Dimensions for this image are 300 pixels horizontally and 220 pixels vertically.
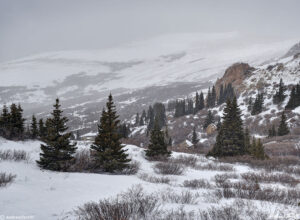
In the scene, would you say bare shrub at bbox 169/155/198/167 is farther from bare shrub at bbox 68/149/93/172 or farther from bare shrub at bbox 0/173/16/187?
bare shrub at bbox 0/173/16/187

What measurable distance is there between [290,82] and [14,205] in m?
89.3

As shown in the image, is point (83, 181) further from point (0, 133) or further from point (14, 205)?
point (0, 133)

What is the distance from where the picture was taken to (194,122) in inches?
2815

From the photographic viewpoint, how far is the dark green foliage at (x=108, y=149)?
35.7 feet

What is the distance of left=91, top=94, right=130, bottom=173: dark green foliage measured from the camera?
428 inches

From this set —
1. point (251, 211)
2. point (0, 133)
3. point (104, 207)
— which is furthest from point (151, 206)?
point (0, 133)

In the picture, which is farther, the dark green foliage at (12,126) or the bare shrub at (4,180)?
the dark green foliage at (12,126)

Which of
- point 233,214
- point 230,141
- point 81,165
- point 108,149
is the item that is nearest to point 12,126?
point 81,165

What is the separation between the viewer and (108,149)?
36.6 feet

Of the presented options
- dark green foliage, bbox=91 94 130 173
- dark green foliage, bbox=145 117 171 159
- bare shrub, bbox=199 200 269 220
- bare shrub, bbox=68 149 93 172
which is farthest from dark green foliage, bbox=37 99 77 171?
dark green foliage, bbox=145 117 171 159

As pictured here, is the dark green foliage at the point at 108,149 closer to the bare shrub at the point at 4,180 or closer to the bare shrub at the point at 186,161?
the bare shrub at the point at 4,180

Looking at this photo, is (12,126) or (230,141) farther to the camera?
(230,141)

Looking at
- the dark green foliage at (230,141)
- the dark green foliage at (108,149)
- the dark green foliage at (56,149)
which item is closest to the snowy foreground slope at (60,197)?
the dark green foliage at (56,149)

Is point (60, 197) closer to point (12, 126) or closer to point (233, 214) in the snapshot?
point (233, 214)
